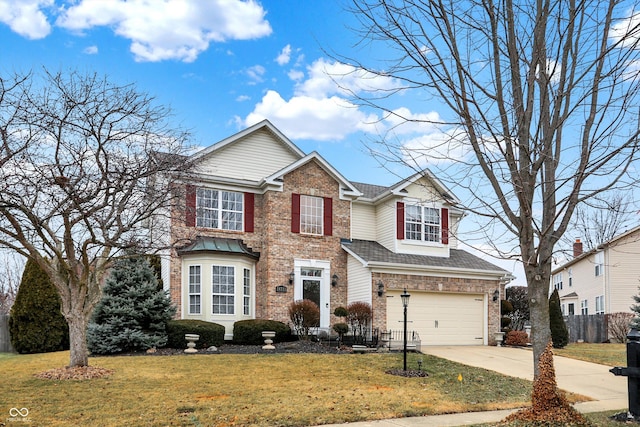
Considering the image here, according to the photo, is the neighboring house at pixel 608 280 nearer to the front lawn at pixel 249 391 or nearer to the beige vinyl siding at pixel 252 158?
the beige vinyl siding at pixel 252 158

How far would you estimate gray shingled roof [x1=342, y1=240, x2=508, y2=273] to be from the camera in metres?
22.9

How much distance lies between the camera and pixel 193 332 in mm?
19188

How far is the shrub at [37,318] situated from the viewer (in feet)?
71.2

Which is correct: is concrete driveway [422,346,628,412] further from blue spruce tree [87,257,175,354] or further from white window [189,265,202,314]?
blue spruce tree [87,257,175,354]

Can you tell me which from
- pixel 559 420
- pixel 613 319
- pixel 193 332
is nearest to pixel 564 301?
pixel 613 319

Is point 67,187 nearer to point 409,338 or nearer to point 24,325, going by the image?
point 24,325

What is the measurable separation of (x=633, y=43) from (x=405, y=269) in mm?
15867

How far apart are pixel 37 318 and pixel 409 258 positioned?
13913 millimetres

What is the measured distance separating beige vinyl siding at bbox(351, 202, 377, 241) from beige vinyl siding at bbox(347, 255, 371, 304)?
5.93ft

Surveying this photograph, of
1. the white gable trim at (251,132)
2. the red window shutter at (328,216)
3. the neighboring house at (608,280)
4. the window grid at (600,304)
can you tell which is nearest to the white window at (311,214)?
the red window shutter at (328,216)

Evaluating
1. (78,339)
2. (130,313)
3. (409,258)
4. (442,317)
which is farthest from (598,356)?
(78,339)

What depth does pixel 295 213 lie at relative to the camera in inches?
907

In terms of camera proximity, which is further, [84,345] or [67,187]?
[84,345]

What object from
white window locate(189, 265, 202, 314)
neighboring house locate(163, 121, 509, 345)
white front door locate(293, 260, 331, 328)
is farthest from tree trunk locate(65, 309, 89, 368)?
white front door locate(293, 260, 331, 328)
